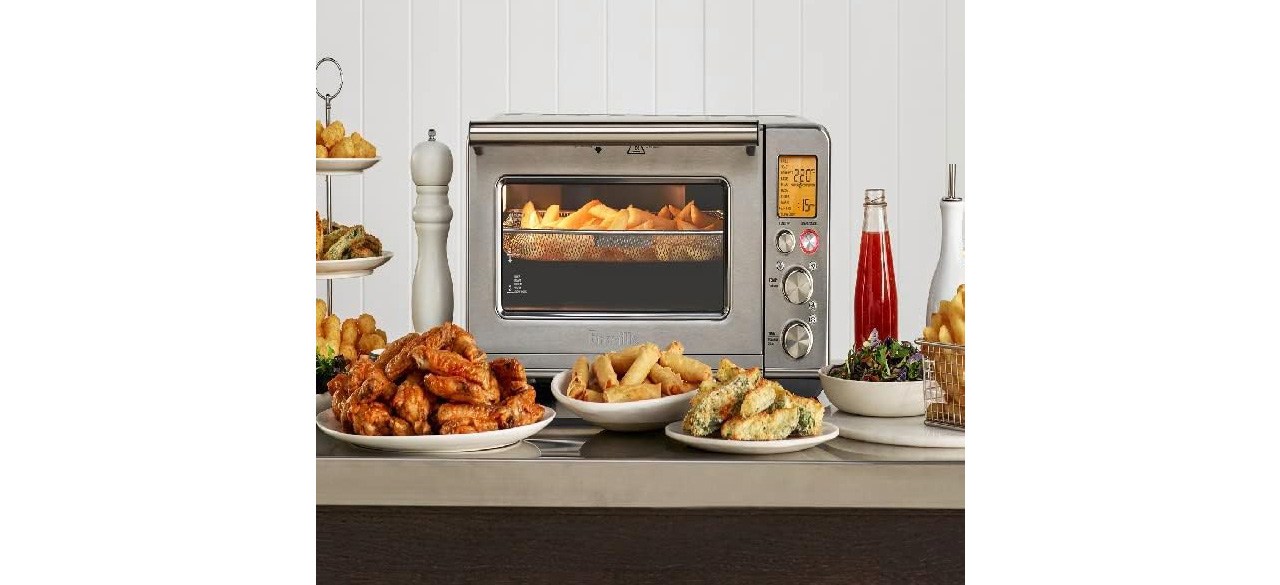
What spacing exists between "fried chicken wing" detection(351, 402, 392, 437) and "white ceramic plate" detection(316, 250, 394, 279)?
0.67 metres

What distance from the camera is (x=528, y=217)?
1.89m

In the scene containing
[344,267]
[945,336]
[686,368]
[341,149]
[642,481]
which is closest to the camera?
[642,481]

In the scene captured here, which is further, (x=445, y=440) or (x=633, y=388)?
(x=633, y=388)

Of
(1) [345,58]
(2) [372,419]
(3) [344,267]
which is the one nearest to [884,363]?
(2) [372,419]

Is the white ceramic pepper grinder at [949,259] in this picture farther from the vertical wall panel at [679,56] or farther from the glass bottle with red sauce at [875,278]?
the vertical wall panel at [679,56]

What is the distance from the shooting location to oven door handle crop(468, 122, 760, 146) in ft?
6.10

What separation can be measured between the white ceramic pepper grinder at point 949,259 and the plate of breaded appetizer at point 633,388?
48 centimetres

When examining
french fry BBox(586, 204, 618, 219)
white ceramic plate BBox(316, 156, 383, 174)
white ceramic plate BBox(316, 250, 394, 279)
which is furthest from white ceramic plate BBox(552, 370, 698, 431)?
white ceramic plate BBox(316, 156, 383, 174)

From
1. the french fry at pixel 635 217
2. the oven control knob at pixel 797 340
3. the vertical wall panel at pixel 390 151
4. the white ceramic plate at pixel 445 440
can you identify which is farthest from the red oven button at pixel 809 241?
the vertical wall panel at pixel 390 151

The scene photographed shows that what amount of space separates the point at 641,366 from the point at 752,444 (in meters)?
0.21

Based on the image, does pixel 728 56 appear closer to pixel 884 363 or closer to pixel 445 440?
pixel 884 363

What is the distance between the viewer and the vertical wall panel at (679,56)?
308 centimetres
